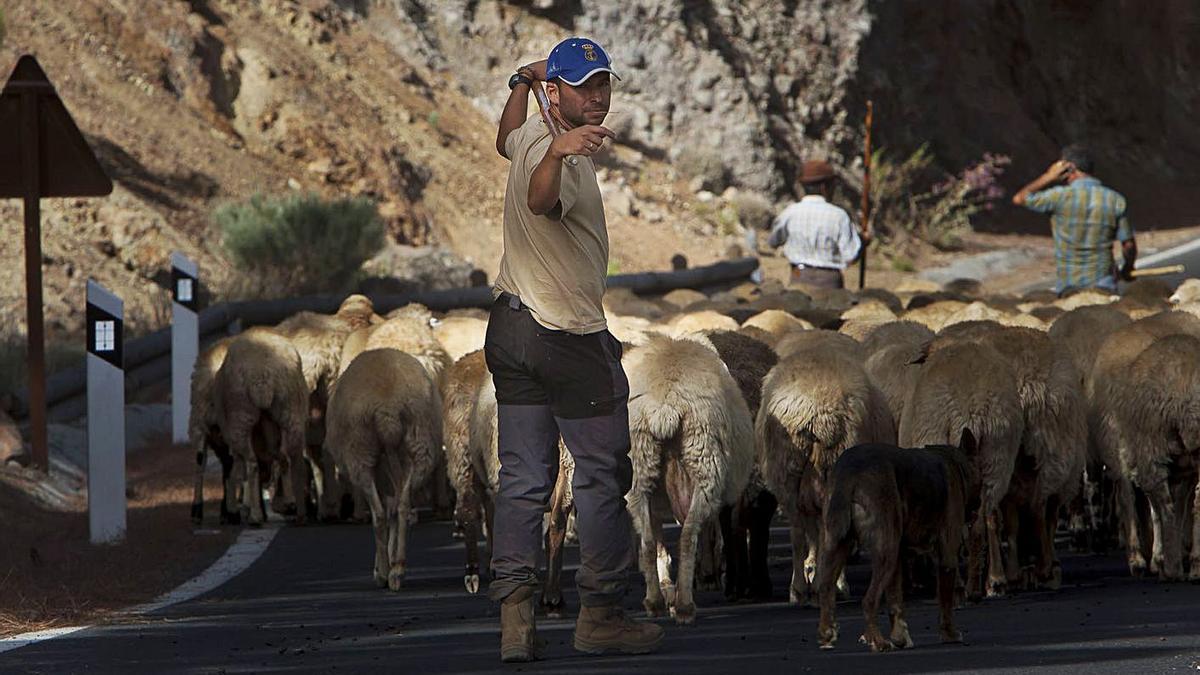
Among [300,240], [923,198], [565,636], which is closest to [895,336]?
[565,636]

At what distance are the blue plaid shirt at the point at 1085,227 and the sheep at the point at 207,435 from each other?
7298 mm

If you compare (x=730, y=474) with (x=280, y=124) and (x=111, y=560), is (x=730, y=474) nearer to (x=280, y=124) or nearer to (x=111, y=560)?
(x=111, y=560)

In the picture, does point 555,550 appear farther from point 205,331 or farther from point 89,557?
point 205,331

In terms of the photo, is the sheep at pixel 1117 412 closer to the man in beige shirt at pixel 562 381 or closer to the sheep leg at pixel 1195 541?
the sheep leg at pixel 1195 541

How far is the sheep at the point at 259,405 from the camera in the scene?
1327 centimetres

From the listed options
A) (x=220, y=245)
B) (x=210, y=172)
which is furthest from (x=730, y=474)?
(x=210, y=172)

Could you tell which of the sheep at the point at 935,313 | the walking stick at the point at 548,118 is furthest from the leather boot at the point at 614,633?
the sheep at the point at 935,313

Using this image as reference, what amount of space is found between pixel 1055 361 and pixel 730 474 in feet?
6.56

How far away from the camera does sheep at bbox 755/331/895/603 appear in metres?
9.19

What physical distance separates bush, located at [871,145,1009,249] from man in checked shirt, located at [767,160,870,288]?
2216 centimetres

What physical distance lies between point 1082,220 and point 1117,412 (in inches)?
297

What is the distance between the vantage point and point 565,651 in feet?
25.5

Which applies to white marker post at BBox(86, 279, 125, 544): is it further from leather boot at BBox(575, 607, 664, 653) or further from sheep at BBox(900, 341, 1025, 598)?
leather boot at BBox(575, 607, 664, 653)

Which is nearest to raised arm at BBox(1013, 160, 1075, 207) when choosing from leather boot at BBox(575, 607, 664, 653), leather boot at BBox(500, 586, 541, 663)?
leather boot at BBox(575, 607, 664, 653)
